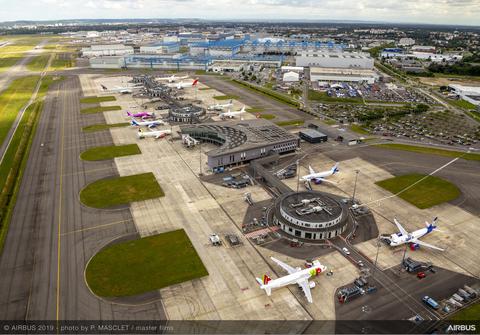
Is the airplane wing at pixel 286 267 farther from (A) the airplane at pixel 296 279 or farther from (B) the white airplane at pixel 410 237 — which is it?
(B) the white airplane at pixel 410 237

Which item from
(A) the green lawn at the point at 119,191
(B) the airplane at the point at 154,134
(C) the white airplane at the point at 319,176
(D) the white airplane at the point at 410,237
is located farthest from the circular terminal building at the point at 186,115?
(D) the white airplane at the point at 410,237

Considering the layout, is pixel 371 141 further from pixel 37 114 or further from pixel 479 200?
pixel 37 114

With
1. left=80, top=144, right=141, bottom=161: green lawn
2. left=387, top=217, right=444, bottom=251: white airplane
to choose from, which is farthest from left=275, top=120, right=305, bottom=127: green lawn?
left=387, top=217, right=444, bottom=251: white airplane

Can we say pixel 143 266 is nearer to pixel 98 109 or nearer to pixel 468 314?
Answer: pixel 468 314

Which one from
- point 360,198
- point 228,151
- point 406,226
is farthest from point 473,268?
point 228,151

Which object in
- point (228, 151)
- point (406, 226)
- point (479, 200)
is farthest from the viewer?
point (228, 151)

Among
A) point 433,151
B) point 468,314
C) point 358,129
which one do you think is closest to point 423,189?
point 433,151

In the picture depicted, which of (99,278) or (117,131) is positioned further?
(117,131)
